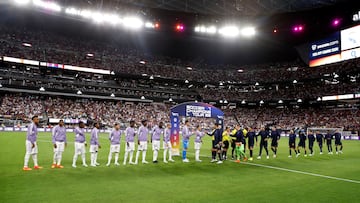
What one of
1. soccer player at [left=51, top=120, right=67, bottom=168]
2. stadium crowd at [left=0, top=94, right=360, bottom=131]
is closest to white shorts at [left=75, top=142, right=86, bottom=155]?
soccer player at [left=51, top=120, right=67, bottom=168]

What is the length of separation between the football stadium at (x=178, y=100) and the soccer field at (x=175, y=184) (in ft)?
0.23

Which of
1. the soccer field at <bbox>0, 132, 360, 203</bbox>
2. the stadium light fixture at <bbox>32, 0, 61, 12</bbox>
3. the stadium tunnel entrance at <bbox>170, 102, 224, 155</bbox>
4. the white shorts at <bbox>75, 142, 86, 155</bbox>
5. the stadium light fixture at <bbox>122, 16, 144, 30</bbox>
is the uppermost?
the stadium light fixture at <bbox>32, 0, 61, 12</bbox>

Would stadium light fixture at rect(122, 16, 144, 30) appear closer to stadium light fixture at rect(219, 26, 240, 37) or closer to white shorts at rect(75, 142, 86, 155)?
stadium light fixture at rect(219, 26, 240, 37)

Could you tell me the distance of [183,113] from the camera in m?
20.0

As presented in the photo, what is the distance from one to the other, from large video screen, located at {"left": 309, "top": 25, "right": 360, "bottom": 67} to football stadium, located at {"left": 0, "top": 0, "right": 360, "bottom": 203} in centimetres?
20

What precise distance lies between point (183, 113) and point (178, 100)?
49689 millimetres

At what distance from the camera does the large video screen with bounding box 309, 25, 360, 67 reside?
39.5 metres

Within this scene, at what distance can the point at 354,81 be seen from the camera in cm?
5875

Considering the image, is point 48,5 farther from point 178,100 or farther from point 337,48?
point 337,48

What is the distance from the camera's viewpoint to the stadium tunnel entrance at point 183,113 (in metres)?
19.5

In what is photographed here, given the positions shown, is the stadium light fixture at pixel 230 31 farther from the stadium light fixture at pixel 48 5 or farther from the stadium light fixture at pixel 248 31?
the stadium light fixture at pixel 48 5

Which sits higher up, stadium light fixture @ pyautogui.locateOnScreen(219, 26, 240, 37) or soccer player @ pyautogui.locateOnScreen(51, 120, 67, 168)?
stadium light fixture @ pyautogui.locateOnScreen(219, 26, 240, 37)

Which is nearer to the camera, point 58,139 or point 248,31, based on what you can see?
point 58,139

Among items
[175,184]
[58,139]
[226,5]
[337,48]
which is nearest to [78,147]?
[58,139]
